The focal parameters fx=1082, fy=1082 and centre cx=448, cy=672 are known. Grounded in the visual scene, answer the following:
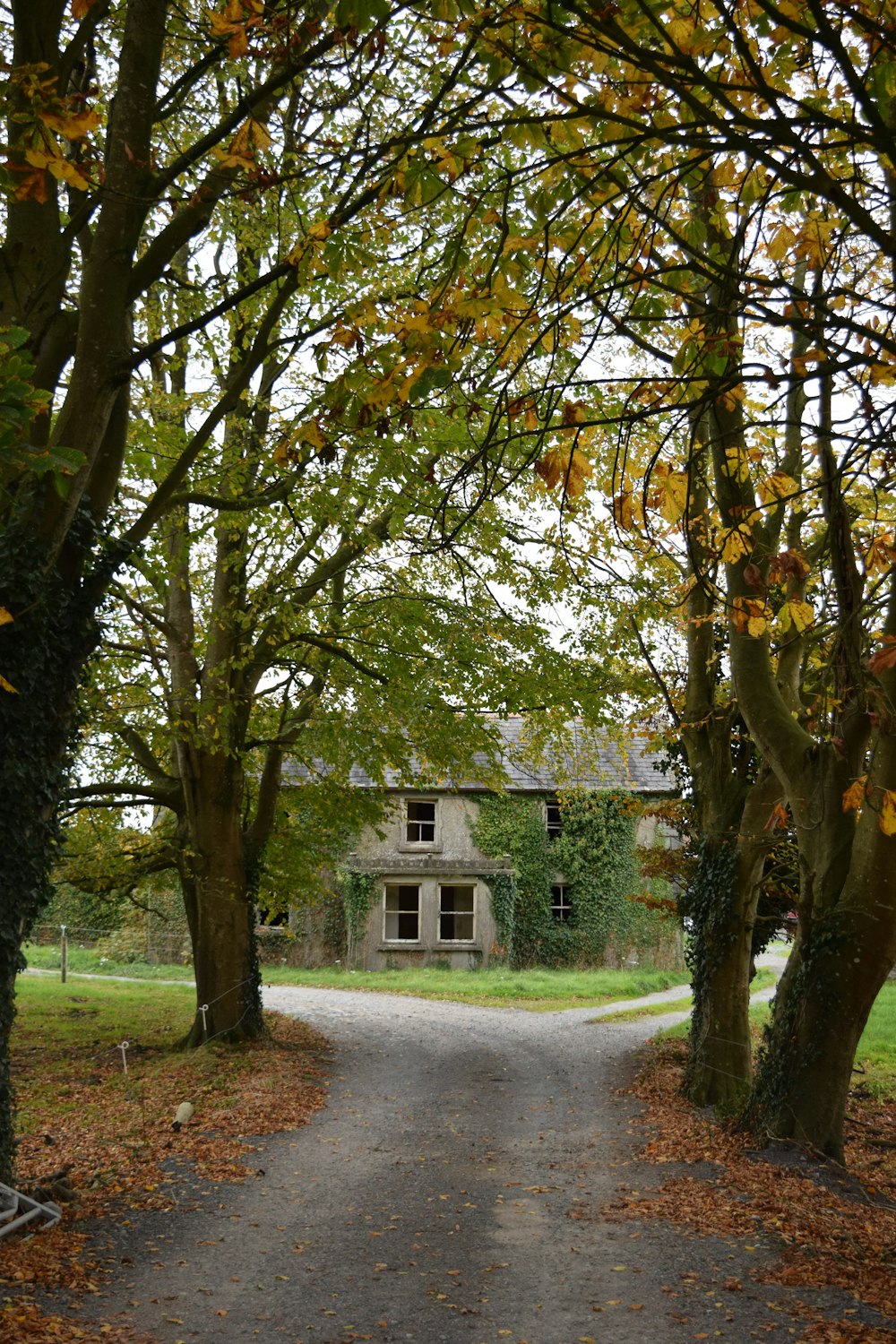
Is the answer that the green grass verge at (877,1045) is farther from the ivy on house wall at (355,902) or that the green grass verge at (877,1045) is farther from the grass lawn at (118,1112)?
the ivy on house wall at (355,902)

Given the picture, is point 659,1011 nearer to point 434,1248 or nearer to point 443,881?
point 443,881

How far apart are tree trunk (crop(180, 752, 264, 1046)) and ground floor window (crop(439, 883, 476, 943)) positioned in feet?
50.6

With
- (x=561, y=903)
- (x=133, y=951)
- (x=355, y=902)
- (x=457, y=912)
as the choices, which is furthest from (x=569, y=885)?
(x=133, y=951)

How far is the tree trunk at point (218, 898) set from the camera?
1511cm

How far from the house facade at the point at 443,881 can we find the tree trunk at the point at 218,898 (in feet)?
46.5

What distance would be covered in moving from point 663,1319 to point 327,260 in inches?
212

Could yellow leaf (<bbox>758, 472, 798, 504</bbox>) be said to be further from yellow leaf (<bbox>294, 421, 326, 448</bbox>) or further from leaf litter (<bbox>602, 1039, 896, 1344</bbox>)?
leaf litter (<bbox>602, 1039, 896, 1344</bbox>)

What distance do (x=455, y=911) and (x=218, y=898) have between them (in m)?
16.4

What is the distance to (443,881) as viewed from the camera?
30812mm

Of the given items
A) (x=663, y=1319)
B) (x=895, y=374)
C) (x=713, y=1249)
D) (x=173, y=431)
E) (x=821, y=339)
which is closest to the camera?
(x=821, y=339)

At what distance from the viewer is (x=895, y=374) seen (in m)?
4.53

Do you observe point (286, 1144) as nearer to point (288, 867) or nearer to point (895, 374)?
point (288, 867)

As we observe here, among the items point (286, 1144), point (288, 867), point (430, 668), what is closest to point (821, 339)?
point (286, 1144)

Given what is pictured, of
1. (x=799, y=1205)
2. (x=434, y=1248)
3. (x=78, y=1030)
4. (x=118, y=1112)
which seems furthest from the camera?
(x=78, y=1030)
